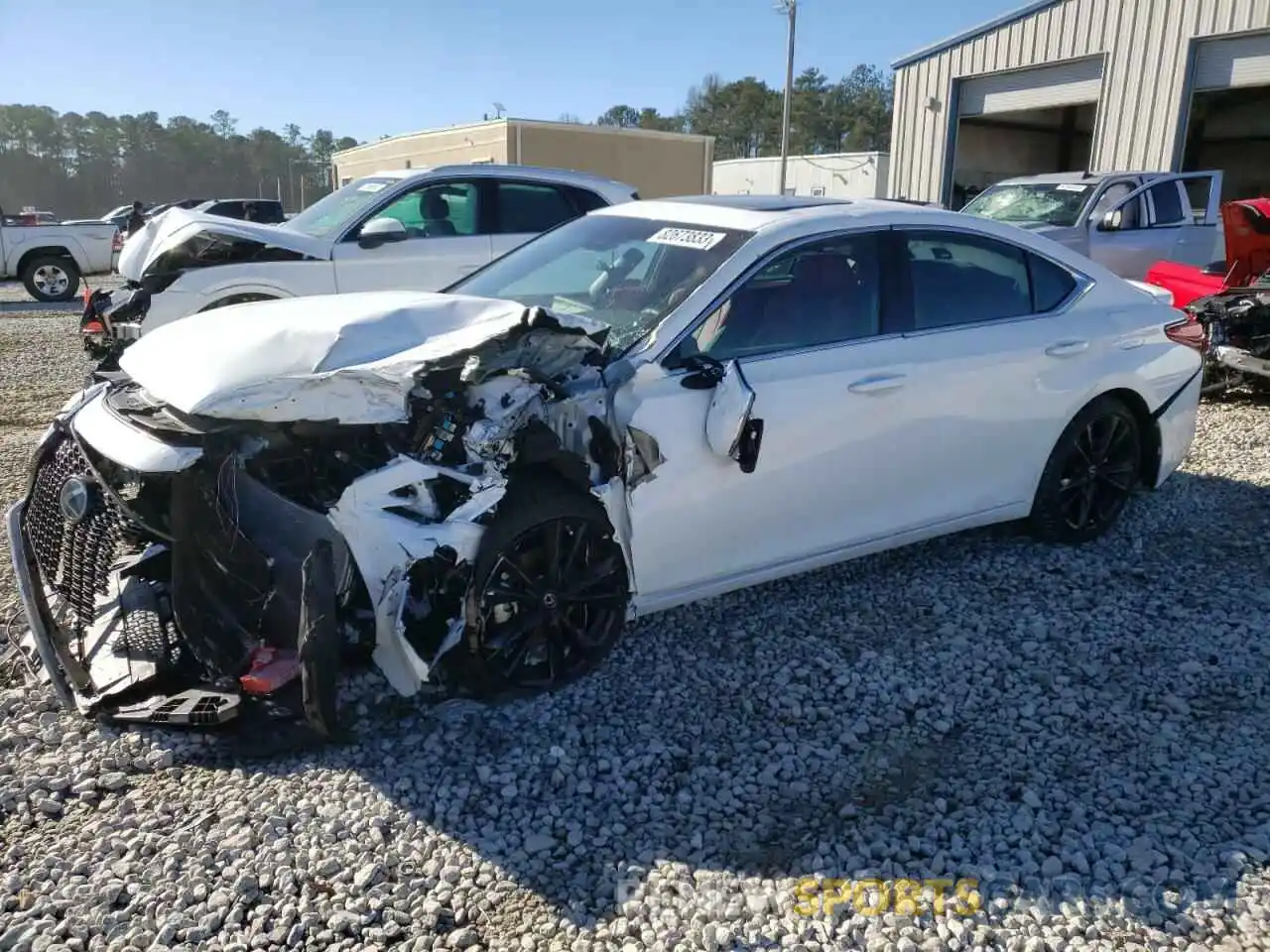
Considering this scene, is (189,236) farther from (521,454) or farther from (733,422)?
(733,422)

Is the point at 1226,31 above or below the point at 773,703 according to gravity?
above

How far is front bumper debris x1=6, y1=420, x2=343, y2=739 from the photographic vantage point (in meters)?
2.99

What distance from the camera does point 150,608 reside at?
326 centimetres

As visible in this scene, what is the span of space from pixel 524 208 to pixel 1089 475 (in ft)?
17.9

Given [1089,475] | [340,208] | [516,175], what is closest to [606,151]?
[516,175]

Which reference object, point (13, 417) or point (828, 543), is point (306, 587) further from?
point (13, 417)

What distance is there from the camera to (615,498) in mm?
3523

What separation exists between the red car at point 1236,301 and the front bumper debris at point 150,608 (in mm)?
6795

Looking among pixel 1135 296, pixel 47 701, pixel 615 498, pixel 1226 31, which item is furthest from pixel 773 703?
pixel 1226 31

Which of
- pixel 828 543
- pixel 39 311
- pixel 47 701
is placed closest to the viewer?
pixel 47 701

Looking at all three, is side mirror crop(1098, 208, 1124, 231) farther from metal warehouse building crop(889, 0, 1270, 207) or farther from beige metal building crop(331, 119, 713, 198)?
beige metal building crop(331, 119, 713, 198)

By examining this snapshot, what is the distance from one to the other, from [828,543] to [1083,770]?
1278 mm

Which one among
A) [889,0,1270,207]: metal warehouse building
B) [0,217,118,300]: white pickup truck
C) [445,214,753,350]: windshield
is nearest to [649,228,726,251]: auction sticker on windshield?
[445,214,753,350]: windshield

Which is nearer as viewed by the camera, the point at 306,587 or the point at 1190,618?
the point at 306,587
